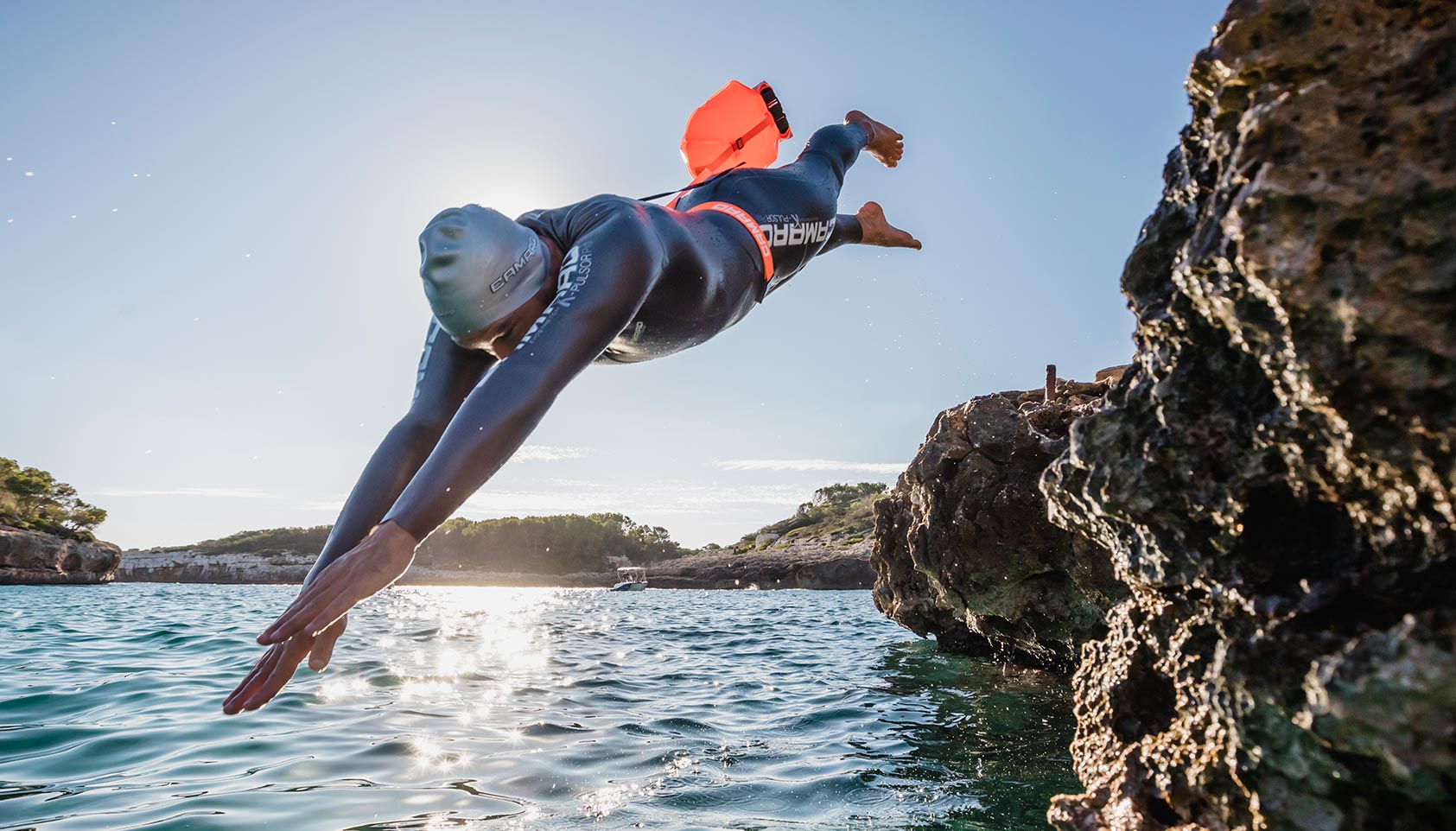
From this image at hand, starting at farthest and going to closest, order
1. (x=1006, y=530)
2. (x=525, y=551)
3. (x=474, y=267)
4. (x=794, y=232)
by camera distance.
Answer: (x=525, y=551)
(x=1006, y=530)
(x=794, y=232)
(x=474, y=267)

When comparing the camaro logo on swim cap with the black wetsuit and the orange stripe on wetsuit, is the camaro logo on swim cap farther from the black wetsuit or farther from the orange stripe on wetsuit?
the orange stripe on wetsuit

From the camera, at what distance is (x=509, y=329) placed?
2631 mm

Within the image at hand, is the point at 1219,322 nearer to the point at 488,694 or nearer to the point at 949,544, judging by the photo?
the point at 488,694

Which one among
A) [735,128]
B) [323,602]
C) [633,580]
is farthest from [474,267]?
[633,580]

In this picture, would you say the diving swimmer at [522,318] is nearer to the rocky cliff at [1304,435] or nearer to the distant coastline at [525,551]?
the rocky cliff at [1304,435]

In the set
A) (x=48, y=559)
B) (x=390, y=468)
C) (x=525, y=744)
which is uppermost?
(x=390, y=468)

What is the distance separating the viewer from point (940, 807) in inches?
114

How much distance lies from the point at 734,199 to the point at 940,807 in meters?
2.56

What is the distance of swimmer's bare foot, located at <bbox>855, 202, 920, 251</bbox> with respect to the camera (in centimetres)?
421

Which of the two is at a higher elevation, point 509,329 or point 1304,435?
point 509,329

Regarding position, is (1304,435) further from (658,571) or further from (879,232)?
(658,571)

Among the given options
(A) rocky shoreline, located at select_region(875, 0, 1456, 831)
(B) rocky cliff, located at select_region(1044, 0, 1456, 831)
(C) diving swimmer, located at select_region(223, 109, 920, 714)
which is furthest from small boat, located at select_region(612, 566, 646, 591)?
(B) rocky cliff, located at select_region(1044, 0, 1456, 831)

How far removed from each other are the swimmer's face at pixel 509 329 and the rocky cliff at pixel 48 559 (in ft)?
155

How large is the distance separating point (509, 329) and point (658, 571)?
181 ft
